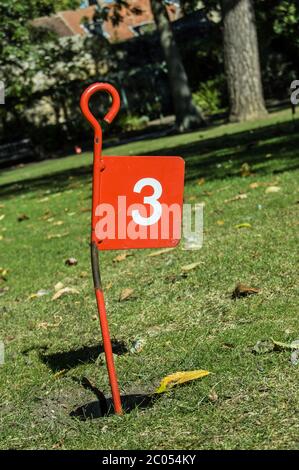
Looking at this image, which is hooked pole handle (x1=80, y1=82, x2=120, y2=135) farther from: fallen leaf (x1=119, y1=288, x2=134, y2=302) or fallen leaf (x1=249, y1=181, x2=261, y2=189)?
fallen leaf (x1=249, y1=181, x2=261, y2=189)

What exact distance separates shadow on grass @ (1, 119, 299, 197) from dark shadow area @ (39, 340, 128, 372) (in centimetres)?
501

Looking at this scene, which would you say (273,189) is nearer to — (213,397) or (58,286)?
(58,286)

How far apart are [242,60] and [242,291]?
16.8 metres

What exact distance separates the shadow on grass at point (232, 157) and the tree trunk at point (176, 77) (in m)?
6.99

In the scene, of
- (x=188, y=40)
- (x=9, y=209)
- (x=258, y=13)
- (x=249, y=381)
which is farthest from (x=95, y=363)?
(x=188, y=40)

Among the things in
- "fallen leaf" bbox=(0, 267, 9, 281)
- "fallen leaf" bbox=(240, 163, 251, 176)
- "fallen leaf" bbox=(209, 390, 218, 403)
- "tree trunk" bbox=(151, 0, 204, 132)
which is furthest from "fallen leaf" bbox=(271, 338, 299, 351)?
"tree trunk" bbox=(151, 0, 204, 132)

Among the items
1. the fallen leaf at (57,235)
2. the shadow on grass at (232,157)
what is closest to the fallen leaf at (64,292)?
the fallen leaf at (57,235)

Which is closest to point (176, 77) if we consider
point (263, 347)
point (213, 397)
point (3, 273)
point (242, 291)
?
point (3, 273)

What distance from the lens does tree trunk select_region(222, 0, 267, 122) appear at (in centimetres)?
1984

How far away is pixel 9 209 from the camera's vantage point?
39.7ft

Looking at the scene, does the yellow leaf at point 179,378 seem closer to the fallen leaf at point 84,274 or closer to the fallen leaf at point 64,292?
the fallen leaf at point 64,292

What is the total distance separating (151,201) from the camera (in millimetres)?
3199

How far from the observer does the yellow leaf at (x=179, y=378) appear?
128 inches
